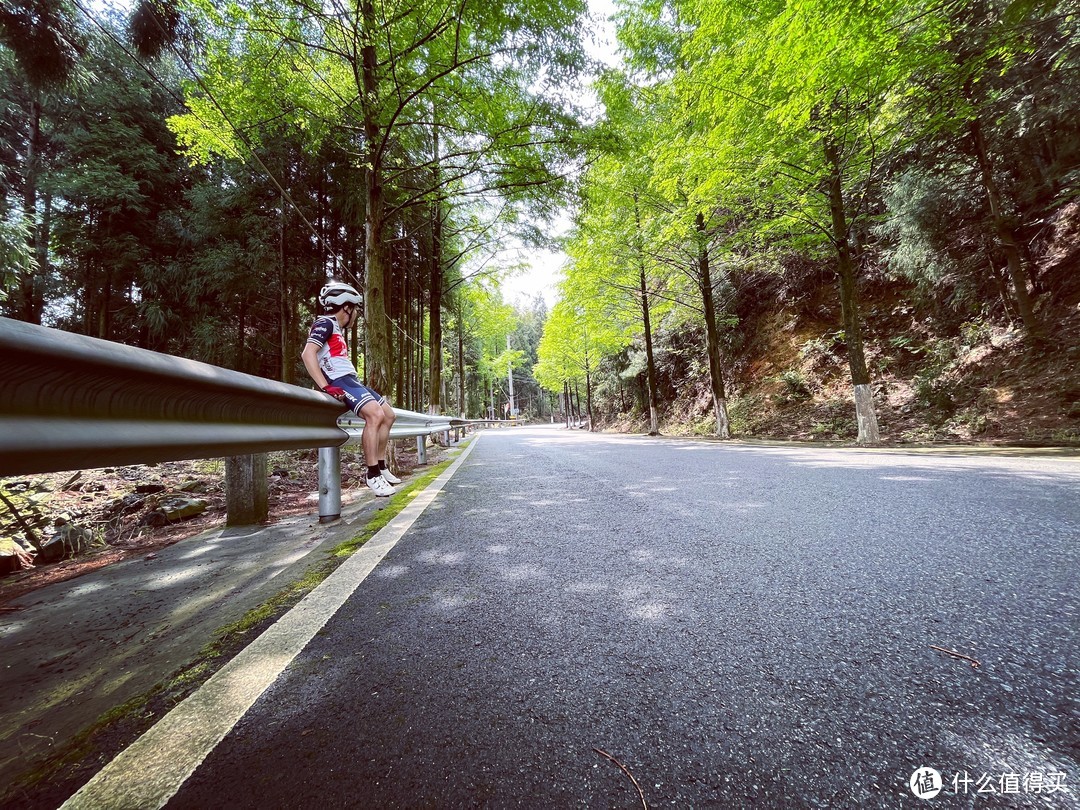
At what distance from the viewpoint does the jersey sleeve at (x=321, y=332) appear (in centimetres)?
327

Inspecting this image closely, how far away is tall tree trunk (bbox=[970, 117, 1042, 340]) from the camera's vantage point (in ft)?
26.8

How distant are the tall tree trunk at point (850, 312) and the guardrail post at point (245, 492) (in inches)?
386

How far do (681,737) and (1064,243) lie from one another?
13.8 meters

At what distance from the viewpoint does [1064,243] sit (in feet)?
27.9

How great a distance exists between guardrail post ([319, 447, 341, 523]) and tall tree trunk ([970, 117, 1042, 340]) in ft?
40.9

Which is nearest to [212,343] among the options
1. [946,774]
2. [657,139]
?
[657,139]

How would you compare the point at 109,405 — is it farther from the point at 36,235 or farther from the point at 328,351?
the point at 36,235

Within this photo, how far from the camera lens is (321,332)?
3.32 metres

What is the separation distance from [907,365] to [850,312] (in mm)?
3008

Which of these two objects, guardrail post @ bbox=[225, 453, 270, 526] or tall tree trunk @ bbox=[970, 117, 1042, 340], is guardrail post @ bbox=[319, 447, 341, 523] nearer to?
guardrail post @ bbox=[225, 453, 270, 526]

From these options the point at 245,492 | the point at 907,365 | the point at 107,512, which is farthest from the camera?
the point at 907,365

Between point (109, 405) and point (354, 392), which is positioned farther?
point (354, 392)

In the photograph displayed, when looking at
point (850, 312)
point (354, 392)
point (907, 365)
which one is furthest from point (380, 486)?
point (907, 365)

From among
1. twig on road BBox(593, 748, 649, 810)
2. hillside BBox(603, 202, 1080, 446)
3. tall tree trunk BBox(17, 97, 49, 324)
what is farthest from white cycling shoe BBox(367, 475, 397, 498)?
tall tree trunk BBox(17, 97, 49, 324)
